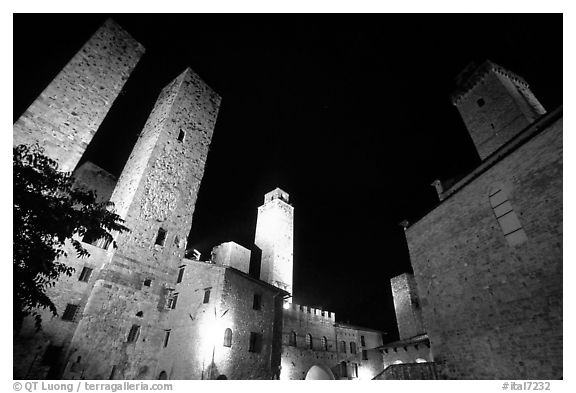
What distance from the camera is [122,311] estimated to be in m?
11.0

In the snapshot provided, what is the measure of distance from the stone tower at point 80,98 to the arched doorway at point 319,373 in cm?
2366

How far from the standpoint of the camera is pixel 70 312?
10.6 m

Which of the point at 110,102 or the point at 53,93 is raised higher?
the point at 110,102

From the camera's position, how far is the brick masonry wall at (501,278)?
755 cm

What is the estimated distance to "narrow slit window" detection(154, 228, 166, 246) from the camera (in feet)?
42.9

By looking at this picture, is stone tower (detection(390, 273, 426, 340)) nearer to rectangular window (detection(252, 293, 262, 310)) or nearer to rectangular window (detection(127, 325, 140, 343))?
rectangular window (detection(252, 293, 262, 310))

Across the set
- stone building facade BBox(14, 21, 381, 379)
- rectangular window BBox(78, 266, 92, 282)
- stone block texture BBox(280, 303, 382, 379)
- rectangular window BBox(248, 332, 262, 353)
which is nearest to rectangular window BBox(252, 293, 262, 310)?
stone building facade BBox(14, 21, 381, 379)

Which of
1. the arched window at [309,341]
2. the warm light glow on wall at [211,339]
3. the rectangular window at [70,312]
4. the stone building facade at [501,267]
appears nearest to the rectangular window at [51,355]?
the rectangular window at [70,312]

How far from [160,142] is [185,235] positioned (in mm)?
4939

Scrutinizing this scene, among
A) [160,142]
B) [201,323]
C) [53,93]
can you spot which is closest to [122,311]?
[201,323]

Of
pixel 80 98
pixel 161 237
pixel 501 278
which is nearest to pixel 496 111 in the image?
pixel 501 278

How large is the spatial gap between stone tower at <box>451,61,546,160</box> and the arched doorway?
838 inches

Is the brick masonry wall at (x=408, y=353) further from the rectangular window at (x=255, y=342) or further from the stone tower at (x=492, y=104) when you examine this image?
the stone tower at (x=492, y=104)

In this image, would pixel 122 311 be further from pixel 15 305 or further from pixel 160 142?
pixel 160 142
